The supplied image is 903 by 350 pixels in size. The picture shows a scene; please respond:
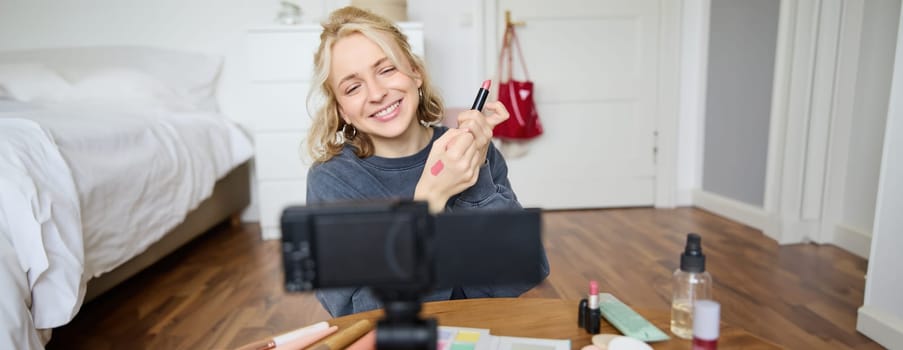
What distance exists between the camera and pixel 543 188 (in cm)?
298

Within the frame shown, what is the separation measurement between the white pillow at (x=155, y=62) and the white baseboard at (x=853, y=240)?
3.01 meters

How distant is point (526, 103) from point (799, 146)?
1.22 m

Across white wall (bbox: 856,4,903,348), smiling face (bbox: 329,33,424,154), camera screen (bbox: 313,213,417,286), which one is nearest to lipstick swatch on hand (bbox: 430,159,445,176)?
smiling face (bbox: 329,33,424,154)

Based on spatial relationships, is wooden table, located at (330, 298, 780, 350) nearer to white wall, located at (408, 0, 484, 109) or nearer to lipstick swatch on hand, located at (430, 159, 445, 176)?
lipstick swatch on hand, located at (430, 159, 445, 176)

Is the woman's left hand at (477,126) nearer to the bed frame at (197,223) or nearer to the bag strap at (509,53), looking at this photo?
the bed frame at (197,223)

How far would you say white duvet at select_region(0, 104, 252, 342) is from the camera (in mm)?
1077

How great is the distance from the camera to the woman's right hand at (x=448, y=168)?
599 millimetres

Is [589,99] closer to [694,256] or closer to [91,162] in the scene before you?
[91,162]

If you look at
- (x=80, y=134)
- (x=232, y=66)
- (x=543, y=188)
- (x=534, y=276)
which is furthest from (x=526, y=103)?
(x=534, y=276)

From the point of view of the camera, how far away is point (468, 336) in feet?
1.83

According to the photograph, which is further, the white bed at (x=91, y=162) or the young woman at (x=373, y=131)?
the white bed at (x=91, y=162)

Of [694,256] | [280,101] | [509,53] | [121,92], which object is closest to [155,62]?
[121,92]

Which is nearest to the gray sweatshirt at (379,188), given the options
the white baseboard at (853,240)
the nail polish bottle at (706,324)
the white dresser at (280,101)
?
the nail polish bottle at (706,324)

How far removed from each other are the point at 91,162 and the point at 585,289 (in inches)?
61.6
